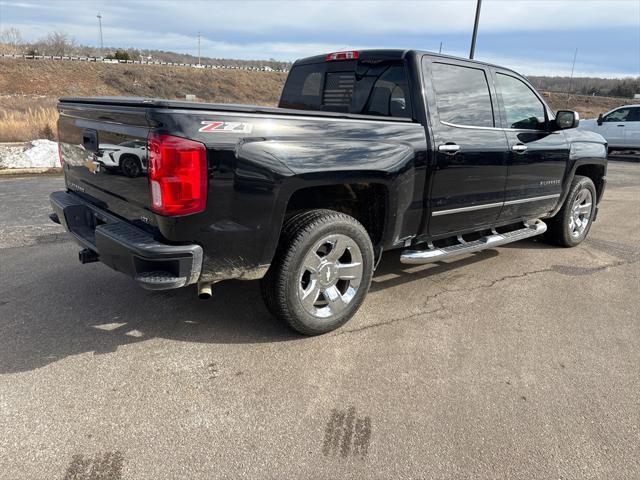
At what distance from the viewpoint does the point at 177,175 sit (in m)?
2.60

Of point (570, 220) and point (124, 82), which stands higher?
point (124, 82)

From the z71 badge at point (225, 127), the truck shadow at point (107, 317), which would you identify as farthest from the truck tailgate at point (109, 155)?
the truck shadow at point (107, 317)

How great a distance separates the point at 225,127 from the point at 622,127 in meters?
18.0

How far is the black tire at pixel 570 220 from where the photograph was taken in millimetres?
5668

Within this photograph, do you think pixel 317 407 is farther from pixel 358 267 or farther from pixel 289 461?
pixel 358 267

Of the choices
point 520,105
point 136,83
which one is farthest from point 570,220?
point 136,83

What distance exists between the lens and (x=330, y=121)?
3.20m

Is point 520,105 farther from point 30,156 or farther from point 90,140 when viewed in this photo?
point 30,156

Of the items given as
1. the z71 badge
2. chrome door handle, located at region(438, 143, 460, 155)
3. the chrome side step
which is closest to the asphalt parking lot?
the chrome side step

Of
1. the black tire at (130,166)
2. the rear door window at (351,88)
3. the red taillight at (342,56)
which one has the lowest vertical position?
the black tire at (130,166)

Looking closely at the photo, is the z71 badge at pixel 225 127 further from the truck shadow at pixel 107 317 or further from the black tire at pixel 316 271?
the truck shadow at pixel 107 317

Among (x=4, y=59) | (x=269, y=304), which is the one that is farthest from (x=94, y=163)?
(x=4, y=59)

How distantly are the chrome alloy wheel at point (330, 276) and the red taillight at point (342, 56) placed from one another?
6.00ft

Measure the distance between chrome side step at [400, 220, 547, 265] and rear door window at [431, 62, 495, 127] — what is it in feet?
3.47
